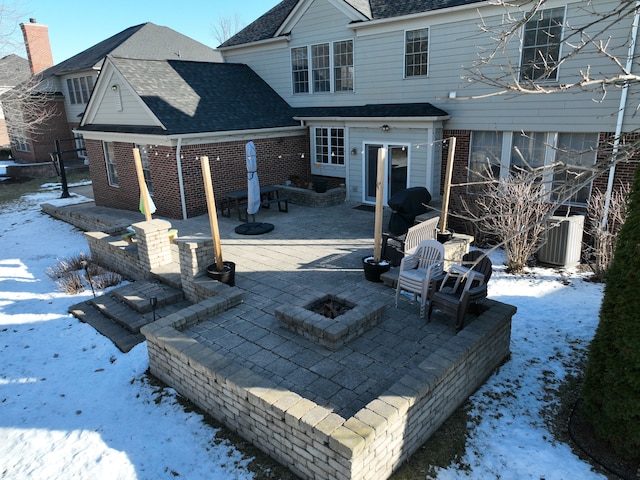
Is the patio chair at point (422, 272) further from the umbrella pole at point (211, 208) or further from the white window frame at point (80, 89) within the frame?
the white window frame at point (80, 89)

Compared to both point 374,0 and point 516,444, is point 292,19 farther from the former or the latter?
point 516,444

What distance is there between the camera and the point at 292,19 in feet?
53.4

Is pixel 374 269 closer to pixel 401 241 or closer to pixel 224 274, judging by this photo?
pixel 401 241

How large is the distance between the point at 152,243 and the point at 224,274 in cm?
242

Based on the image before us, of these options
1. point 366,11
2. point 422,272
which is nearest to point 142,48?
point 366,11

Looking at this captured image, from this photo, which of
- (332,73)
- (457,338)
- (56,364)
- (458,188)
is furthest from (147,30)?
(457,338)

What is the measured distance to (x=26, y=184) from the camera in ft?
84.6

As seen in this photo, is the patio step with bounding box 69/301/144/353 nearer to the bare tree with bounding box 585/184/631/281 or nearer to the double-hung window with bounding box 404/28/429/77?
the bare tree with bounding box 585/184/631/281

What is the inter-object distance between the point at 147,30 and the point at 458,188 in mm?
26319

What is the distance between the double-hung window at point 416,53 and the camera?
1324cm

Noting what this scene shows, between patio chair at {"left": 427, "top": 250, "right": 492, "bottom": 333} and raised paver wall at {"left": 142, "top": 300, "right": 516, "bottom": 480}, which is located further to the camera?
patio chair at {"left": 427, "top": 250, "right": 492, "bottom": 333}

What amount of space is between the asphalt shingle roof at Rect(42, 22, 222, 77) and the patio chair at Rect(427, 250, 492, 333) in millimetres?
26406

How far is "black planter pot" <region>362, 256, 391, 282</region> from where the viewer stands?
8.21m

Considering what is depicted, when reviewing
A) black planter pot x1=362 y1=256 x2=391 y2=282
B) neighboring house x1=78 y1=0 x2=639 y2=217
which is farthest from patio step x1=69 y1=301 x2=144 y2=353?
neighboring house x1=78 y1=0 x2=639 y2=217
